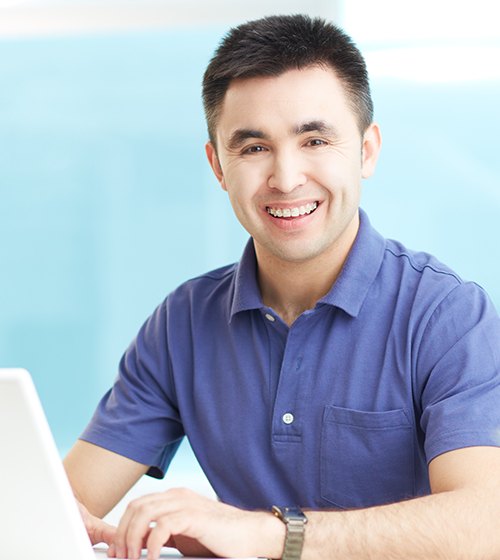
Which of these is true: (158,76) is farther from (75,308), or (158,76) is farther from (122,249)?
(75,308)

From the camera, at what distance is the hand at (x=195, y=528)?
130 centimetres

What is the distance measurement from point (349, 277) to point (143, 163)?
2.30 meters

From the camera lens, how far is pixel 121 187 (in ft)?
13.1

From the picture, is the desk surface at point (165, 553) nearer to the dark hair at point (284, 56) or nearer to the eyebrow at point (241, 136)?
the eyebrow at point (241, 136)

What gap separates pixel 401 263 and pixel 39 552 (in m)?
0.98

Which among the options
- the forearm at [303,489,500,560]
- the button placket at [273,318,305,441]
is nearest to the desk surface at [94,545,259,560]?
the forearm at [303,489,500,560]

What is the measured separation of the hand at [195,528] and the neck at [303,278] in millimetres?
618

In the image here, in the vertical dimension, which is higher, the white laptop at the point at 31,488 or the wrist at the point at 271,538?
the white laptop at the point at 31,488

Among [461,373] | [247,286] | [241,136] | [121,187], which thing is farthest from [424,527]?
[121,187]

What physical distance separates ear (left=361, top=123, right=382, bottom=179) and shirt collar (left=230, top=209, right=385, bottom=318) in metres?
0.09

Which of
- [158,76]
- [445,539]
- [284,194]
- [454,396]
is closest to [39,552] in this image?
[445,539]

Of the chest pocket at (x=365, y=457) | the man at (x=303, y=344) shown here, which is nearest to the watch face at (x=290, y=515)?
the man at (x=303, y=344)

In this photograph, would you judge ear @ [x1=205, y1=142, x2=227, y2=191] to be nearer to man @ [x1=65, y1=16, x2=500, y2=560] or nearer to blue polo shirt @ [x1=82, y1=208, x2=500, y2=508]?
man @ [x1=65, y1=16, x2=500, y2=560]

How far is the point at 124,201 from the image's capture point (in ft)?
13.1
